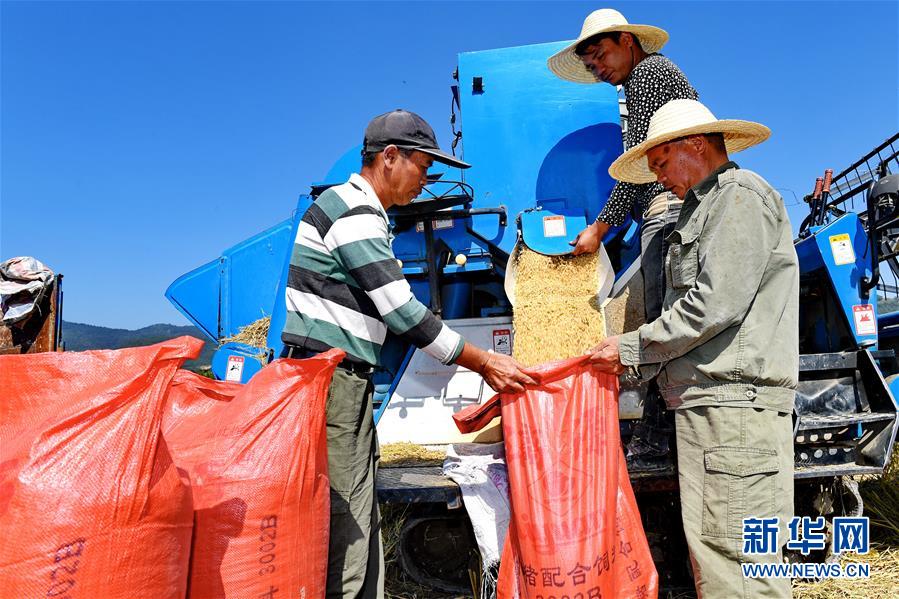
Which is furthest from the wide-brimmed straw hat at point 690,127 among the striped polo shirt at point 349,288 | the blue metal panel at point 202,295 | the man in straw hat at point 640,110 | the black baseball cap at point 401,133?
the blue metal panel at point 202,295

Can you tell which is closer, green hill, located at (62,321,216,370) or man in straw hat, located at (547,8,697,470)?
man in straw hat, located at (547,8,697,470)

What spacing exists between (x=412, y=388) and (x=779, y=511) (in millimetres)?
2572

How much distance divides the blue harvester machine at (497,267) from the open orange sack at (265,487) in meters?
1.24

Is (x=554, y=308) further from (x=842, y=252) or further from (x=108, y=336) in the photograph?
(x=108, y=336)

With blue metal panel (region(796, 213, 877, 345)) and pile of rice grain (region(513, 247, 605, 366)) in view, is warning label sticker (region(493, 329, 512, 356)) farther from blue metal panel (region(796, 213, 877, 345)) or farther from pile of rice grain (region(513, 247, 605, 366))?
blue metal panel (region(796, 213, 877, 345))

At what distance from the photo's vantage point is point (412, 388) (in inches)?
164

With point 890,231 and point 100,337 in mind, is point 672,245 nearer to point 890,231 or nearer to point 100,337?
point 890,231

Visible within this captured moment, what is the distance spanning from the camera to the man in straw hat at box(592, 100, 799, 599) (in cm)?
199

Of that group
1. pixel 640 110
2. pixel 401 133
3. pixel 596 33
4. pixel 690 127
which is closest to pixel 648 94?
pixel 640 110

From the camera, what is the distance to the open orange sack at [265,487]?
1.69 meters

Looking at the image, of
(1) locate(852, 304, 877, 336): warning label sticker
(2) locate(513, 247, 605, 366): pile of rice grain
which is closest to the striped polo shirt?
(2) locate(513, 247, 605, 366): pile of rice grain

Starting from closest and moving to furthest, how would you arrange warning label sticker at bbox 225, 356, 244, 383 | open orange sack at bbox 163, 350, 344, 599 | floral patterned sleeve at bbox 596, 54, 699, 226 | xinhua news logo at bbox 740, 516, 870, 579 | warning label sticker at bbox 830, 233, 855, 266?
open orange sack at bbox 163, 350, 344, 599
xinhua news logo at bbox 740, 516, 870, 579
floral patterned sleeve at bbox 596, 54, 699, 226
warning label sticker at bbox 830, 233, 855, 266
warning label sticker at bbox 225, 356, 244, 383

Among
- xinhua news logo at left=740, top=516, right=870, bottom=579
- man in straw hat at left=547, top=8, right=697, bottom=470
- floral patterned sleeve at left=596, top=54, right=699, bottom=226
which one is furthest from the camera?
floral patterned sleeve at left=596, top=54, right=699, bottom=226

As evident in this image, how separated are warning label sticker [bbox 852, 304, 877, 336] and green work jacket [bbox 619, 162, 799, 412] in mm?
1425
